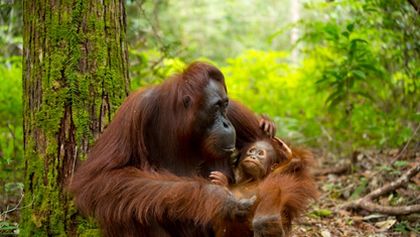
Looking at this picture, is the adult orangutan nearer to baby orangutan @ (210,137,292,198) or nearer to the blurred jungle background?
baby orangutan @ (210,137,292,198)

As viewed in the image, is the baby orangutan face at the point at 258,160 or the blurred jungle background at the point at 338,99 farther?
the blurred jungle background at the point at 338,99

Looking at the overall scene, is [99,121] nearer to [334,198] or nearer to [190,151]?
[190,151]

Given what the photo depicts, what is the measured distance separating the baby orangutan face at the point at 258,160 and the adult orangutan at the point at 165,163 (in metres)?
0.19

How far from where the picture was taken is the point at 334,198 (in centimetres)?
632

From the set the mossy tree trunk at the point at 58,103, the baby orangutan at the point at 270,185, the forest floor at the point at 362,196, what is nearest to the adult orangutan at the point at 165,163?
the baby orangutan at the point at 270,185

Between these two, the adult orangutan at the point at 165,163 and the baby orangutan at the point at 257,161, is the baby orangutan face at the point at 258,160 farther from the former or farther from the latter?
the adult orangutan at the point at 165,163

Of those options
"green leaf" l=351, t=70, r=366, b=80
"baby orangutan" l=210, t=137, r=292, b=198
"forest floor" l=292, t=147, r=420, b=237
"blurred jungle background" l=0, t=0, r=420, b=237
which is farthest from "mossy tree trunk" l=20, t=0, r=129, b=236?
"green leaf" l=351, t=70, r=366, b=80

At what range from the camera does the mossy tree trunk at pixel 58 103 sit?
4.08m

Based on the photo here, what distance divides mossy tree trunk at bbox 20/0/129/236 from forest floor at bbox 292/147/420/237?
6.91 feet

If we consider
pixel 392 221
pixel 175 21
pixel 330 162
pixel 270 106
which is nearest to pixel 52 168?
pixel 392 221

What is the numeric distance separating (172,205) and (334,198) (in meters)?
3.27

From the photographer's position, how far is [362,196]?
613cm

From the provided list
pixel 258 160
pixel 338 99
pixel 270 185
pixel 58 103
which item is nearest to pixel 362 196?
pixel 338 99

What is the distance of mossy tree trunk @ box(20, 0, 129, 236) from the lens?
408 centimetres
